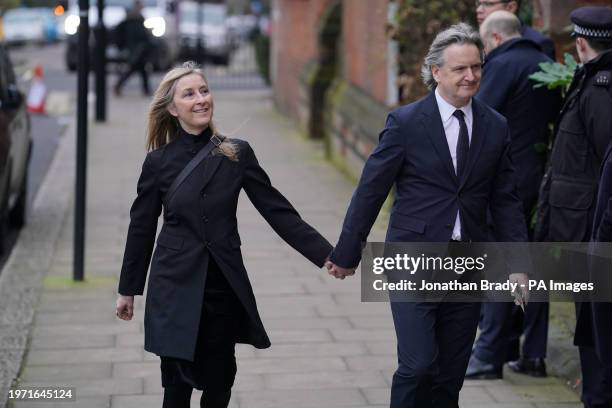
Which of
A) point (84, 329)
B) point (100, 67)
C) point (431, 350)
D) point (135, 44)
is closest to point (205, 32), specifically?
point (135, 44)

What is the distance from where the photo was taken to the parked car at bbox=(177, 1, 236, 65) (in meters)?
34.5

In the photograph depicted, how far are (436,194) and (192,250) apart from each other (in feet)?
3.20

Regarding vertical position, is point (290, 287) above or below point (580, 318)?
below

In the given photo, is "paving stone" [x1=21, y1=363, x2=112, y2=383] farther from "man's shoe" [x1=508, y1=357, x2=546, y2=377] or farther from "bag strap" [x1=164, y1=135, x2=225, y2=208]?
"man's shoe" [x1=508, y1=357, x2=546, y2=377]

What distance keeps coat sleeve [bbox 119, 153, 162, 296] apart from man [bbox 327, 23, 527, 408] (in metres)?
0.73

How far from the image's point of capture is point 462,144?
4883mm

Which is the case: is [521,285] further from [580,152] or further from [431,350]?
[580,152]

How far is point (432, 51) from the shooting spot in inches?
195

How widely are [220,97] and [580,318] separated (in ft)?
63.5

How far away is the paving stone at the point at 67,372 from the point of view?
6.43 meters

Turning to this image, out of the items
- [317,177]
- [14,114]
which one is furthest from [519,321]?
[317,177]

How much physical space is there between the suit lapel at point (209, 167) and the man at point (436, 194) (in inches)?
21.9

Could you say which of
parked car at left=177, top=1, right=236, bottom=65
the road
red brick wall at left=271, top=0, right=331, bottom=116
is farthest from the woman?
parked car at left=177, top=1, right=236, bottom=65

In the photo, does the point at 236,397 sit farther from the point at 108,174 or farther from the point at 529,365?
the point at 108,174
